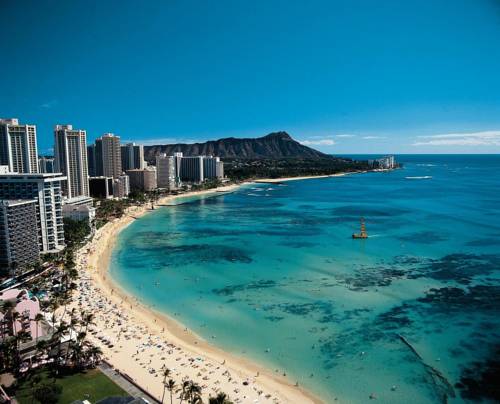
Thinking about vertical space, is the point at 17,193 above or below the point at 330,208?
above

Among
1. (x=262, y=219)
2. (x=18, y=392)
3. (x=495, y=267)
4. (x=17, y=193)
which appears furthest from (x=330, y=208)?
(x=18, y=392)

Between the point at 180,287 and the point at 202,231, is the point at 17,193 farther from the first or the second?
the point at 202,231

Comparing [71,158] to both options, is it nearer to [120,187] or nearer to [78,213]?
[120,187]

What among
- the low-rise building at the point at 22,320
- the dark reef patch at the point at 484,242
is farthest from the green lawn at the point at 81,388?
the dark reef patch at the point at 484,242

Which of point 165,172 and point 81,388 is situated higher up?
point 165,172

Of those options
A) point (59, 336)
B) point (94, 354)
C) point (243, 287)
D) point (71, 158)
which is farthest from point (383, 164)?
point (59, 336)

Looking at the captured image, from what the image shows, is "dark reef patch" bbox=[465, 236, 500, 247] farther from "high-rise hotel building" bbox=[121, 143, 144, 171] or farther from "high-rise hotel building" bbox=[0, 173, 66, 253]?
"high-rise hotel building" bbox=[121, 143, 144, 171]

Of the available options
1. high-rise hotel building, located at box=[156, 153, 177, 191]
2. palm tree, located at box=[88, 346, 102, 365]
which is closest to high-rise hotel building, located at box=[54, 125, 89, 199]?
high-rise hotel building, located at box=[156, 153, 177, 191]
